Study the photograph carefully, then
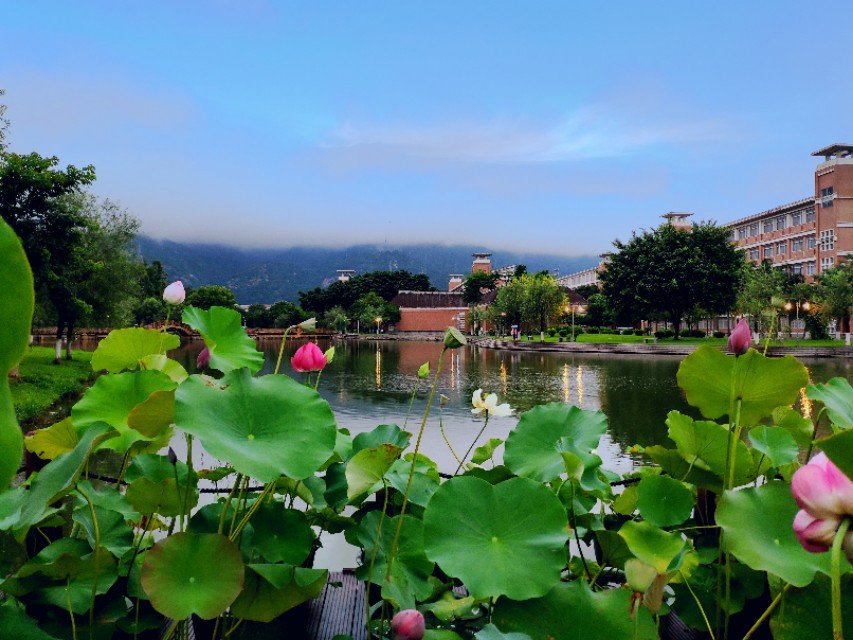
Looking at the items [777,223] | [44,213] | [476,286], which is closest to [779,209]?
[777,223]

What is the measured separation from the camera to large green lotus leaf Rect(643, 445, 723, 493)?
1311mm

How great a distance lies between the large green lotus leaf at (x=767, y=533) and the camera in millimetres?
846

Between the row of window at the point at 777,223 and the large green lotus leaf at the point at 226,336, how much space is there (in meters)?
49.6

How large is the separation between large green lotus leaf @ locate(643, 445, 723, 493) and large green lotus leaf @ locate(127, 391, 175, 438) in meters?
1.01

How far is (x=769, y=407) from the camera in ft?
3.76

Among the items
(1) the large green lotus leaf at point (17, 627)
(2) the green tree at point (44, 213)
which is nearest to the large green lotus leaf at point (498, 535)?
(1) the large green lotus leaf at point (17, 627)

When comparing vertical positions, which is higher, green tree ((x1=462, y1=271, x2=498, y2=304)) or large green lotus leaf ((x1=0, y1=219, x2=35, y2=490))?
green tree ((x1=462, y1=271, x2=498, y2=304))

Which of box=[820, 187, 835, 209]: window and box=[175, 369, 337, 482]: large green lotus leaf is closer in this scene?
box=[175, 369, 337, 482]: large green lotus leaf

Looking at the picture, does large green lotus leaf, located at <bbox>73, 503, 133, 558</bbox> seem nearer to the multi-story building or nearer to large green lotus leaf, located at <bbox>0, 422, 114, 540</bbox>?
large green lotus leaf, located at <bbox>0, 422, 114, 540</bbox>

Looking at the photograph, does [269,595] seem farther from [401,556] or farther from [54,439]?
[54,439]

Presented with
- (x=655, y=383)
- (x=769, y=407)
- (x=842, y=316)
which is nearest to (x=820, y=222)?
(x=842, y=316)

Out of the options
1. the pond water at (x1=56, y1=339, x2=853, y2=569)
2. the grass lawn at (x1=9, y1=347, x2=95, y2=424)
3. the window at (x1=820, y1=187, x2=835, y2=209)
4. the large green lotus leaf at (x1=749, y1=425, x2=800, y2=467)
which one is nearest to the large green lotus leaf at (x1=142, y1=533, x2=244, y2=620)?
the large green lotus leaf at (x1=749, y1=425, x2=800, y2=467)

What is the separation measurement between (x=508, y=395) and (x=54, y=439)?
14697mm

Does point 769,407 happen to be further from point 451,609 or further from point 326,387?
point 326,387
